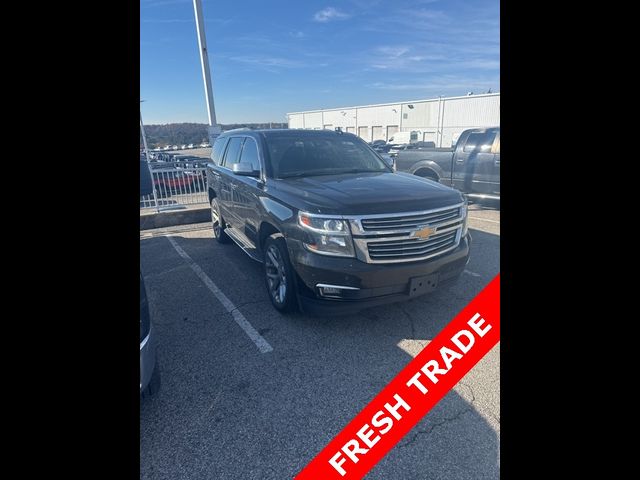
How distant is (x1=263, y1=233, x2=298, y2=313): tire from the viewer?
3.19m

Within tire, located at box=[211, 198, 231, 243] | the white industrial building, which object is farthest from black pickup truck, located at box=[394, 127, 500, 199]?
the white industrial building

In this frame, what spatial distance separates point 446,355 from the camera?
2551 millimetres

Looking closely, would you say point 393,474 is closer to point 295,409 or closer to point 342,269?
point 295,409

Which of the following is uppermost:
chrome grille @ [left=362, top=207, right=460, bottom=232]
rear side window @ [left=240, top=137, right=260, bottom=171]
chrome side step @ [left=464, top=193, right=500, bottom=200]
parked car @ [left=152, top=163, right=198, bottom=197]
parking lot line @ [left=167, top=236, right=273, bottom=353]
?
rear side window @ [left=240, top=137, right=260, bottom=171]

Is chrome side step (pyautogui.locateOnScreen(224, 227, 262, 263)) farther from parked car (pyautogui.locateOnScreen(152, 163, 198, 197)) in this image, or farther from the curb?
parked car (pyautogui.locateOnScreen(152, 163, 198, 197))

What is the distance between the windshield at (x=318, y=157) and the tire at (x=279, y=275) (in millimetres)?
842

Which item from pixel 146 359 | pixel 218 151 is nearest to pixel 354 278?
pixel 146 359

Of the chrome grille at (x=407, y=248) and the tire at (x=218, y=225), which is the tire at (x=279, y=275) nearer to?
the chrome grille at (x=407, y=248)

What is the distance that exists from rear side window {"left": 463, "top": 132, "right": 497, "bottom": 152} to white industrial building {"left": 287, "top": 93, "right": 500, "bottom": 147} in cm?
1730

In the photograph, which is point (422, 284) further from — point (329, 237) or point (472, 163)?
point (472, 163)

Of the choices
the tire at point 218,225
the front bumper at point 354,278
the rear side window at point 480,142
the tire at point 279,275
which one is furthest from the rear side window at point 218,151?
the rear side window at point 480,142
